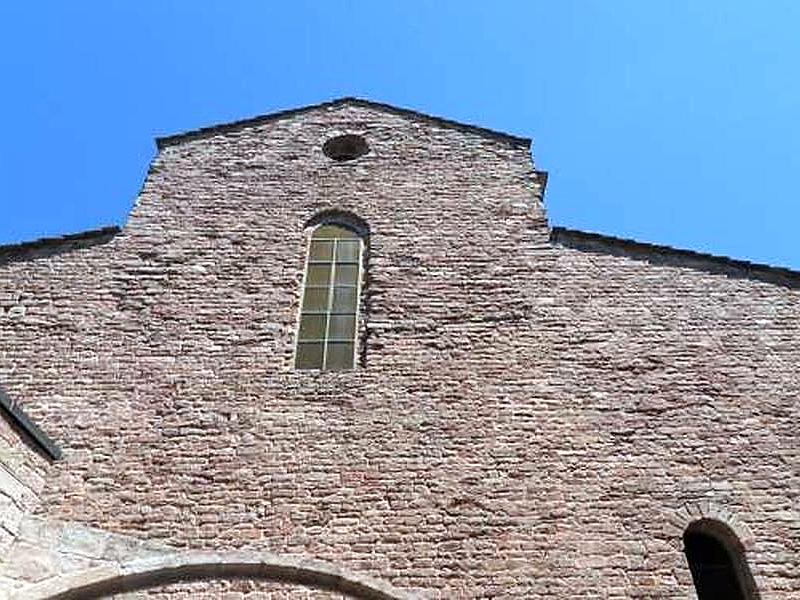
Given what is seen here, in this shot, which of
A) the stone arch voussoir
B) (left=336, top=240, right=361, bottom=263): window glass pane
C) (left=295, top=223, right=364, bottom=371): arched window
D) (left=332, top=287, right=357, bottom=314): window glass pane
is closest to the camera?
the stone arch voussoir

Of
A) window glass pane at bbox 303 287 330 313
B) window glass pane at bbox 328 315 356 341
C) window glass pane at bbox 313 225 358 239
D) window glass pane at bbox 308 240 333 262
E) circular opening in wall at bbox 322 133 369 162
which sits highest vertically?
circular opening in wall at bbox 322 133 369 162

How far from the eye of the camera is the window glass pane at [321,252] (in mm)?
9383

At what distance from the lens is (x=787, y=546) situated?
6.38 metres

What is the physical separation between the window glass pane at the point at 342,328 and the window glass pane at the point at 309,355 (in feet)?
0.61

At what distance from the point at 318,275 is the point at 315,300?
0.39 metres

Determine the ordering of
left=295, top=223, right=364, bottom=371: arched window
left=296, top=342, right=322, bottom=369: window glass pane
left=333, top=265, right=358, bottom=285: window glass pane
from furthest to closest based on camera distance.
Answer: left=333, top=265, right=358, bottom=285: window glass pane, left=295, top=223, right=364, bottom=371: arched window, left=296, top=342, right=322, bottom=369: window glass pane

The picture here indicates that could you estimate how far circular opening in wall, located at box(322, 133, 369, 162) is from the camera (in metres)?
11.0

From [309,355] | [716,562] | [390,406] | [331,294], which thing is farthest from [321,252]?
[716,562]

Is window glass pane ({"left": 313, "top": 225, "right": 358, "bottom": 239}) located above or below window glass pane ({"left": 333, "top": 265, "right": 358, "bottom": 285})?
above

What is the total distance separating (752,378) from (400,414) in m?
3.01

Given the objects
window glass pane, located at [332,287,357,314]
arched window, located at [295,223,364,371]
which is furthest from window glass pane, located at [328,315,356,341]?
window glass pane, located at [332,287,357,314]

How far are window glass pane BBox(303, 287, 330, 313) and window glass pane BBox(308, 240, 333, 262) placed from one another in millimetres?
498

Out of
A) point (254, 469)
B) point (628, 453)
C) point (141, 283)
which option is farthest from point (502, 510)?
point (141, 283)

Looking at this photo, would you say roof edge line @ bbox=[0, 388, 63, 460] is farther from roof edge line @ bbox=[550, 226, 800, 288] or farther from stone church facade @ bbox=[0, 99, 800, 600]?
roof edge line @ bbox=[550, 226, 800, 288]
